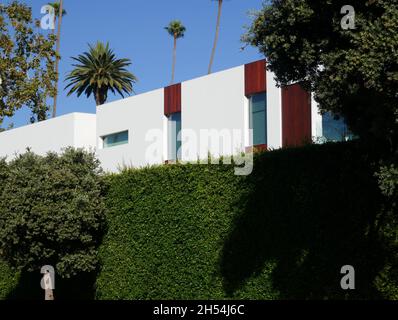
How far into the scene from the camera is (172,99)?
26812 mm

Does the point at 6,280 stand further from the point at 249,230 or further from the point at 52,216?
the point at 249,230

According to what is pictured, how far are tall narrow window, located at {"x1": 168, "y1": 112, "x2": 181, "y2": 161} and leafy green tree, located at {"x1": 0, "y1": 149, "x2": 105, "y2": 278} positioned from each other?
293 inches

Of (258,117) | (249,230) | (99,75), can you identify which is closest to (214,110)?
(258,117)

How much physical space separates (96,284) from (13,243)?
2.57 m

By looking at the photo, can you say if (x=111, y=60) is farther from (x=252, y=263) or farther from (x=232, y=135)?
(x=252, y=263)

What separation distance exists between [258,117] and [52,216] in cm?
830

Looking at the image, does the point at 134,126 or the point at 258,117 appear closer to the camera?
the point at 258,117

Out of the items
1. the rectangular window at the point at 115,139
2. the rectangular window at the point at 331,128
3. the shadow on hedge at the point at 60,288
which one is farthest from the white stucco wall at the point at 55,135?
the rectangular window at the point at 331,128

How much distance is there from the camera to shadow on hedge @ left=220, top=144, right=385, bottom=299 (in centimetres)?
1184

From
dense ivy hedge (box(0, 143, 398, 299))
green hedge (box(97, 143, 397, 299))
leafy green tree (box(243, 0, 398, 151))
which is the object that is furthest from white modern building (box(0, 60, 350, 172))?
leafy green tree (box(243, 0, 398, 151))
